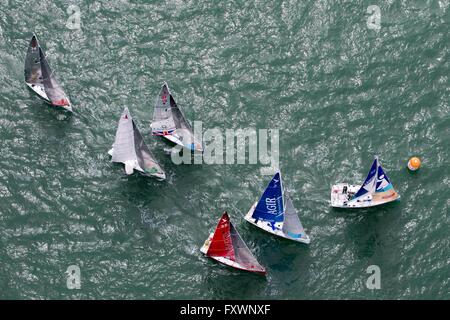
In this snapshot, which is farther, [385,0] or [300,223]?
[385,0]

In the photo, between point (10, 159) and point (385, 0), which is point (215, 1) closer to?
point (385, 0)

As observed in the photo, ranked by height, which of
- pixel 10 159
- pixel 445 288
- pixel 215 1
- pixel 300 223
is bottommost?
pixel 445 288

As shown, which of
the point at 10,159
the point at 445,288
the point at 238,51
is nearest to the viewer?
the point at 445,288

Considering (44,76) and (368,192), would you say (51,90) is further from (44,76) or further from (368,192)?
(368,192)

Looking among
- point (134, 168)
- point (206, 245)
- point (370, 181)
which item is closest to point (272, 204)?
point (206, 245)

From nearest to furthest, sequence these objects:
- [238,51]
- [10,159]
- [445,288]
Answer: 1. [445,288]
2. [10,159]
3. [238,51]

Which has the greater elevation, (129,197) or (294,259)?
(129,197)

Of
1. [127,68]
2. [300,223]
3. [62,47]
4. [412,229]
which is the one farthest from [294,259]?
[62,47]

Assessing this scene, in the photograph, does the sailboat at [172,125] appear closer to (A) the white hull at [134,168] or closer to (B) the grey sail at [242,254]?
(A) the white hull at [134,168]
